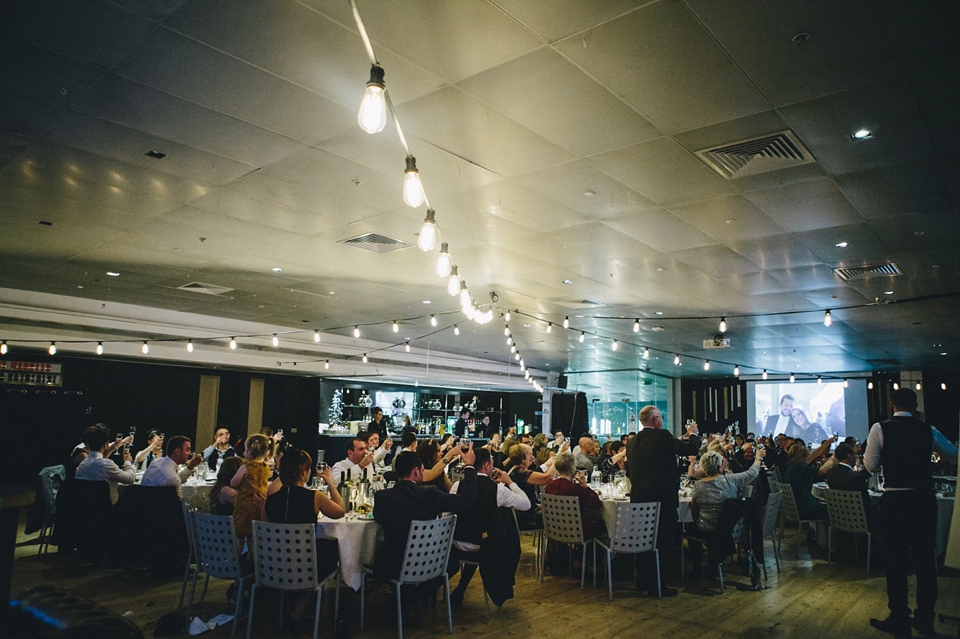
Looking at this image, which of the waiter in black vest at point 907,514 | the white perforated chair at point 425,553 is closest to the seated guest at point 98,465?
the white perforated chair at point 425,553

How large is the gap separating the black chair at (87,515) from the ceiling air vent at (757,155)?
256 inches

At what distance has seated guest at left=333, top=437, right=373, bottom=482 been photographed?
6652 millimetres

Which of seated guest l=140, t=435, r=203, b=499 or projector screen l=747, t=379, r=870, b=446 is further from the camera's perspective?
projector screen l=747, t=379, r=870, b=446

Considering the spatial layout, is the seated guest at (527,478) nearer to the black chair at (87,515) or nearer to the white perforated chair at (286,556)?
the white perforated chair at (286,556)

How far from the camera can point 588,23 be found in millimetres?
2912

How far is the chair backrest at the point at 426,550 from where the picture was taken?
4246 mm

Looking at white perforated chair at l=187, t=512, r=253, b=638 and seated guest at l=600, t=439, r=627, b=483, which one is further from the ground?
seated guest at l=600, t=439, r=627, b=483

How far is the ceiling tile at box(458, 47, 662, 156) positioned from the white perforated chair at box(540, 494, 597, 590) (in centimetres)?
333

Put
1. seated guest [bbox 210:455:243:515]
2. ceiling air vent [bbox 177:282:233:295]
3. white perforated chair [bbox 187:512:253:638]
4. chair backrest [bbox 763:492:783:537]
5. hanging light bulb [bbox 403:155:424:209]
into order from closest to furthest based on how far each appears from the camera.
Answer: hanging light bulb [bbox 403:155:424:209]
white perforated chair [bbox 187:512:253:638]
seated guest [bbox 210:455:243:515]
chair backrest [bbox 763:492:783:537]
ceiling air vent [bbox 177:282:233:295]

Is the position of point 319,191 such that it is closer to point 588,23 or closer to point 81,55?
point 81,55

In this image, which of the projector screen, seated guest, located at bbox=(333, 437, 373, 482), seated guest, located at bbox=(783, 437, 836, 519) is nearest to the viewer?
seated guest, located at bbox=(333, 437, 373, 482)

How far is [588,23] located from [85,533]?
21.7 feet

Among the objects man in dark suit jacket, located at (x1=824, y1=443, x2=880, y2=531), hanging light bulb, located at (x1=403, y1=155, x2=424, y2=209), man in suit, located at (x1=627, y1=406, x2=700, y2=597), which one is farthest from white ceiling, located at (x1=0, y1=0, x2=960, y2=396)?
man in dark suit jacket, located at (x1=824, y1=443, x2=880, y2=531)

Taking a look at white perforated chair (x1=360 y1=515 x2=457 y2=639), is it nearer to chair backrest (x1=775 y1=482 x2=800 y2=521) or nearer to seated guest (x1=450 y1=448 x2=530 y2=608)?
seated guest (x1=450 y1=448 x2=530 y2=608)
